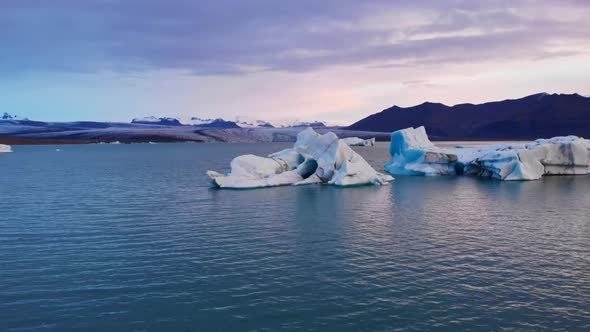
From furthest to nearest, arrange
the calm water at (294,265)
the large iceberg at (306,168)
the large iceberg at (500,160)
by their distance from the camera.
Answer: the large iceberg at (500,160), the large iceberg at (306,168), the calm water at (294,265)

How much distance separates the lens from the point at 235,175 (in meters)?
35.8

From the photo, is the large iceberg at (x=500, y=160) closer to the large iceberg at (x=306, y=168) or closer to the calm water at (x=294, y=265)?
the large iceberg at (x=306, y=168)

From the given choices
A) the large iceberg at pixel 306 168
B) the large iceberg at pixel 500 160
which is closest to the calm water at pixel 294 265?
the large iceberg at pixel 306 168

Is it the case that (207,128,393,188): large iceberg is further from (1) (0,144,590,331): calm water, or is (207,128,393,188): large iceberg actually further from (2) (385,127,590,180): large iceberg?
(2) (385,127,590,180): large iceberg

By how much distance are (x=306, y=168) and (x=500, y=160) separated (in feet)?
60.7

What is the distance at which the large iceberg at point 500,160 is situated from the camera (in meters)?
42.8

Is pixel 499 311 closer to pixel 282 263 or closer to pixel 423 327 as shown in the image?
pixel 423 327

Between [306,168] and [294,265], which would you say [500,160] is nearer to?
[306,168]

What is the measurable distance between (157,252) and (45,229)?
24.4ft

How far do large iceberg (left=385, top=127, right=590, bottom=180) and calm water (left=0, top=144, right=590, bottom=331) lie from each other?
14.9 metres

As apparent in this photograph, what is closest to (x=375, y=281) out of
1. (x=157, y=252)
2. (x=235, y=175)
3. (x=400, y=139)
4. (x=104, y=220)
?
(x=157, y=252)

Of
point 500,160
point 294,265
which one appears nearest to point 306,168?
point 500,160

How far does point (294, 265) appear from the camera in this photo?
48.8ft

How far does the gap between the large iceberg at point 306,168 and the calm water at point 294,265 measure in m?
7.19
